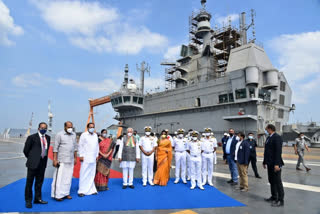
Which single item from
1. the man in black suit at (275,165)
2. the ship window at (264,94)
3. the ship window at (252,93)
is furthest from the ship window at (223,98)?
the man in black suit at (275,165)

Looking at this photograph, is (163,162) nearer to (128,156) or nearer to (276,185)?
(128,156)

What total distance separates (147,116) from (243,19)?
2106 cm

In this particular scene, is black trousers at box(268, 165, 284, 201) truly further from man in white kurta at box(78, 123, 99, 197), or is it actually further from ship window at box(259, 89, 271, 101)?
ship window at box(259, 89, 271, 101)

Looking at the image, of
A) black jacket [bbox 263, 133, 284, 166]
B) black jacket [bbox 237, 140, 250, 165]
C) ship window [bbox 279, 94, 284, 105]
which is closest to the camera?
Result: black jacket [bbox 263, 133, 284, 166]

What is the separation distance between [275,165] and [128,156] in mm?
4261

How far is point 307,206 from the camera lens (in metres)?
4.69

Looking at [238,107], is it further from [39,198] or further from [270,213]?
[39,198]

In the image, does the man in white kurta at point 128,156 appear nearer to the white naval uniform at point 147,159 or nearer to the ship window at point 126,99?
the white naval uniform at point 147,159

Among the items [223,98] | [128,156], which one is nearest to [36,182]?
[128,156]

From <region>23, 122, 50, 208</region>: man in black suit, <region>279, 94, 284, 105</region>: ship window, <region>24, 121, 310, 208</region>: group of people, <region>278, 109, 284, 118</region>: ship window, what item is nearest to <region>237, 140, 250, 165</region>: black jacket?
<region>24, 121, 310, 208</region>: group of people

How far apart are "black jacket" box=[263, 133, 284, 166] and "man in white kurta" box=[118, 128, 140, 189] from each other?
12.8ft

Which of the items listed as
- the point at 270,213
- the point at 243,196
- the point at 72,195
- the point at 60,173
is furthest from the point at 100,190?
the point at 270,213

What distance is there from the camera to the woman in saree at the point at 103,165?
6117 millimetres

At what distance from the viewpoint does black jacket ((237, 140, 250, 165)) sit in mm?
6343
